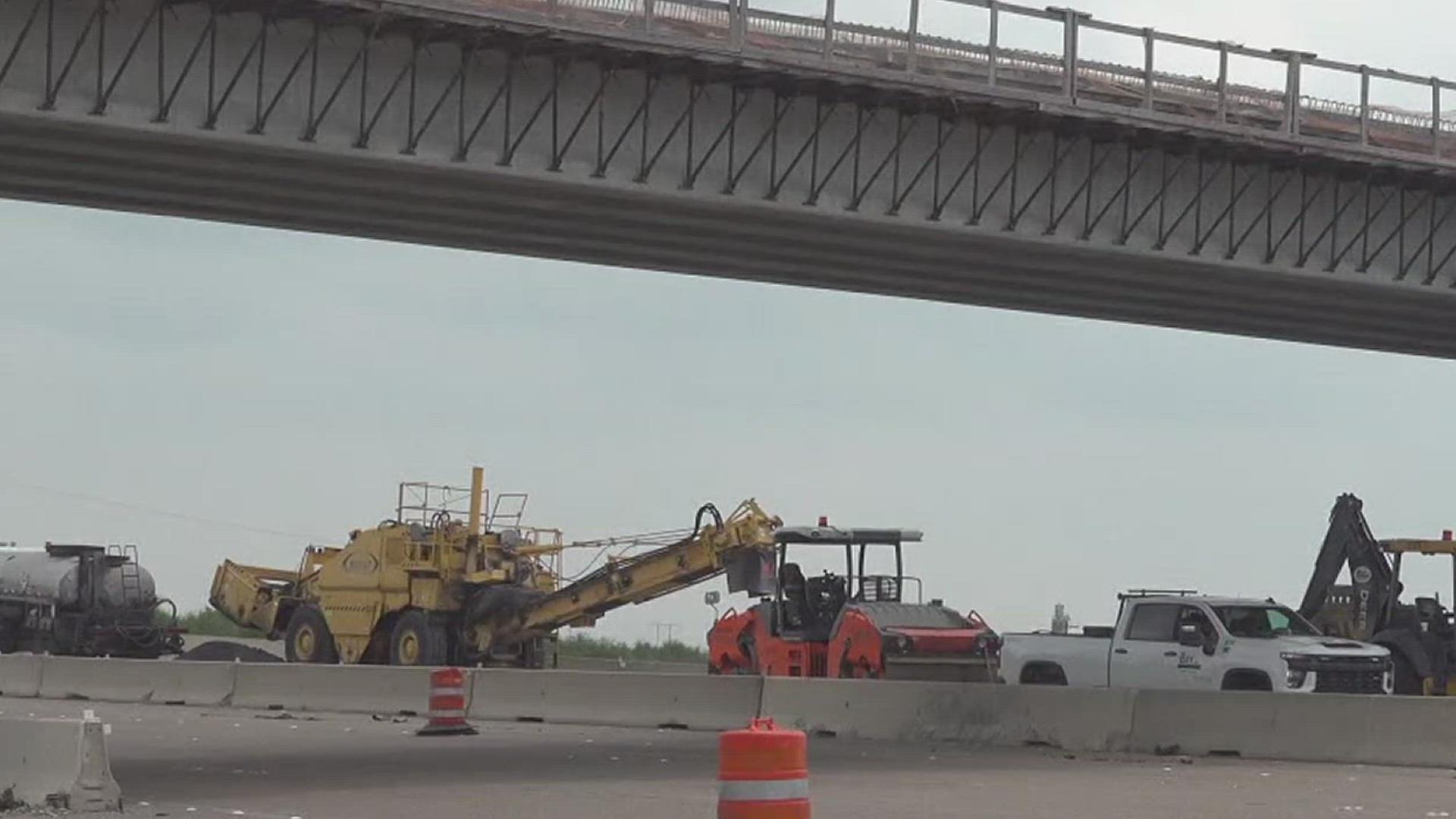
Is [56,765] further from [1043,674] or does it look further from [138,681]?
[138,681]

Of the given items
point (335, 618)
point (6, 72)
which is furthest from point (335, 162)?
point (335, 618)

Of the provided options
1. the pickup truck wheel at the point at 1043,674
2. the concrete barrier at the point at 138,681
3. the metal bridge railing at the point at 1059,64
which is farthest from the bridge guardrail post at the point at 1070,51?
the concrete barrier at the point at 138,681

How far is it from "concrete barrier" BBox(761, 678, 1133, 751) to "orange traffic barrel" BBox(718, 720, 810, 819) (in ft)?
47.7

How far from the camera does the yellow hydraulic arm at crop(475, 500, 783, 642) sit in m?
39.8

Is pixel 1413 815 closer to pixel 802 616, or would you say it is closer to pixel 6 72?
pixel 6 72

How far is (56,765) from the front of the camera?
57.2 feet

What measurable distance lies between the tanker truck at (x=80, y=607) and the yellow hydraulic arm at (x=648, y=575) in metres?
10.8

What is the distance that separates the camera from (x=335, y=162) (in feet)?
81.8

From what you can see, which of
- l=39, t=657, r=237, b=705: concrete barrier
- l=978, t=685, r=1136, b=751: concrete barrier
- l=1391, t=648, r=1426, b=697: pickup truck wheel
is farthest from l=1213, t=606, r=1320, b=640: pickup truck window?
l=39, t=657, r=237, b=705: concrete barrier

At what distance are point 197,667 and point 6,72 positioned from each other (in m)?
→ 14.5

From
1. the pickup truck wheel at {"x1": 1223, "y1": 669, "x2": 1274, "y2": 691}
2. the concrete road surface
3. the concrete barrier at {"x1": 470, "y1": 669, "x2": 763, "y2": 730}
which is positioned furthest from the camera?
the concrete barrier at {"x1": 470, "y1": 669, "x2": 763, "y2": 730}

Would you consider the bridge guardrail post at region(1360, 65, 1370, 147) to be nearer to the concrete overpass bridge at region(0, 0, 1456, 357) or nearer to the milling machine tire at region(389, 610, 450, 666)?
the concrete overpass bridge at region(0, 0, 1456, 357)

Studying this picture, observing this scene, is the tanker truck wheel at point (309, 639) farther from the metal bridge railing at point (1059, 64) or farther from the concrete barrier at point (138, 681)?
the metal bridge railing at point (1059, 64)

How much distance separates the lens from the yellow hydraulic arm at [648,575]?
3978cm
